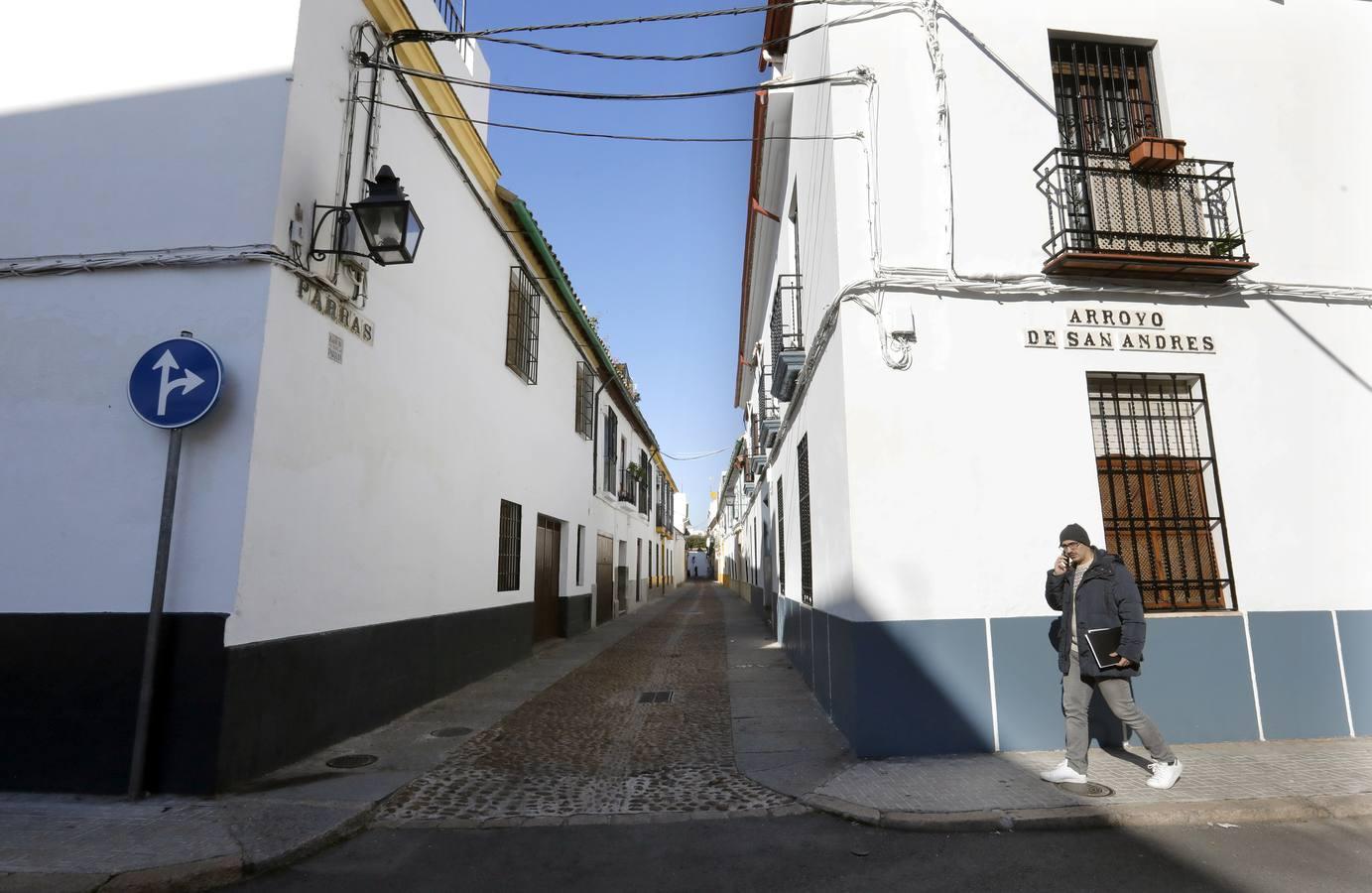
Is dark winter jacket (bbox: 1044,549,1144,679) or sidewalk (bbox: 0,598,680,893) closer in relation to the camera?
sidewalk (bbox: 0,598,680,893)

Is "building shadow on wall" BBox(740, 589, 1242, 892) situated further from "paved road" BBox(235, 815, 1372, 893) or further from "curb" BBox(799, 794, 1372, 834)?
"paved road" BBox(235, 815, 1372, 893)

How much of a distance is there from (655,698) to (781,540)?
4.29 m

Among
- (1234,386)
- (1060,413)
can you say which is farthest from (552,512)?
(1234,386)

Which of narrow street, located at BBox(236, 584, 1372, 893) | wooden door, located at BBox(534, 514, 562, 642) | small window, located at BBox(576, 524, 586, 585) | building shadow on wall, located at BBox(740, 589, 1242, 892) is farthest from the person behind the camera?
small window, located at BBox(576, 524, 586, 585)

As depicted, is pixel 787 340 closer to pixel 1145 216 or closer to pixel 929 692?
pixel 1145 216

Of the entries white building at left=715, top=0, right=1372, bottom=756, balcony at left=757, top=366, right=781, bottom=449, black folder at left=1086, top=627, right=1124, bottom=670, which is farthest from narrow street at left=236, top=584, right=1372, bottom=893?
balcony at left=757, top=366, right=781, bottom=449

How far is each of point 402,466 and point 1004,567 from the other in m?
5.28

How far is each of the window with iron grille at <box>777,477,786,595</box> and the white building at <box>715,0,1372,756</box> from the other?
13.5 ft

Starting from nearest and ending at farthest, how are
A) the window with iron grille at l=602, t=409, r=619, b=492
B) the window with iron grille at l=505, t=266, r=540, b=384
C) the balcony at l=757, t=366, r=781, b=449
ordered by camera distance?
1. the window with iron grille at l=505, t=266, r=540, b=384
2. the balcony at l=757, t=366, r=781, b=449
3. the window with iron grille at l=602, t=409, r=619, b=492

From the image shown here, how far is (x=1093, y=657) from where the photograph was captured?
14.9 feet

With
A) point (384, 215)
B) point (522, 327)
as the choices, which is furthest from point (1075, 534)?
point (522, 327)

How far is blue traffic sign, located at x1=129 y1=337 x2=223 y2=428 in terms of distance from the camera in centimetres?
452

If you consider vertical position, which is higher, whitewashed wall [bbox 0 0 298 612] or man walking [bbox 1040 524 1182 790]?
whitewashed wall [bbox 0 0 298 612]

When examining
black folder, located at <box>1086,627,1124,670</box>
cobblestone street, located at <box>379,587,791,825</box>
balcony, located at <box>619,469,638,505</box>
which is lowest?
cobblestone street, located at <box>379,587,791,825</box>
